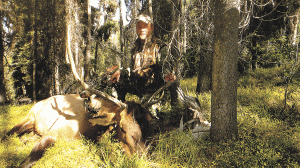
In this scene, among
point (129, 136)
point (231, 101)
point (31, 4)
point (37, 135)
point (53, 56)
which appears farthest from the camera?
point (53, 56)

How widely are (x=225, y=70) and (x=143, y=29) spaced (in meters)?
1.64

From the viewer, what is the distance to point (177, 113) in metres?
4.10

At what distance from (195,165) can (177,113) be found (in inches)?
67.9

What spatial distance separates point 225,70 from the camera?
277 centimetres

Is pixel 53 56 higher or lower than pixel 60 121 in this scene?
higher

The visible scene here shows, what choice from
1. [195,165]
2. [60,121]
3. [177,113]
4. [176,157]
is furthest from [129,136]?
[177,113]

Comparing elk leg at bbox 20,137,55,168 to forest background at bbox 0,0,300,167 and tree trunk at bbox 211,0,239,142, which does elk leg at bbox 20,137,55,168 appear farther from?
tree trunk at bbox 211,0,239,142

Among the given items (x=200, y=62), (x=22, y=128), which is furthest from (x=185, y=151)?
(x=200, y=62)

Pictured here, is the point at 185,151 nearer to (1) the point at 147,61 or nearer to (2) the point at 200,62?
(1) the point at 147,61

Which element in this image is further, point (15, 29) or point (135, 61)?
point (15, 29)

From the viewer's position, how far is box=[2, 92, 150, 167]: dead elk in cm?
234

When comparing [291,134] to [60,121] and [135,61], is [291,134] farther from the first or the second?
→ [60,121]

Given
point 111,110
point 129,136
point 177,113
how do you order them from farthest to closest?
point 177,113 → point 111,110 → point 129,136

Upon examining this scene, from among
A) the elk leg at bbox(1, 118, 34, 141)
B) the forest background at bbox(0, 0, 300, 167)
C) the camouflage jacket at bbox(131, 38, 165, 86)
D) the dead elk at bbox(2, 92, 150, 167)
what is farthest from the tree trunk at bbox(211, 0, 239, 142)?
the elk leg at bbox(1, 118, 34, 141)
